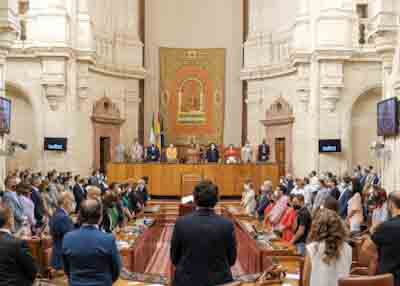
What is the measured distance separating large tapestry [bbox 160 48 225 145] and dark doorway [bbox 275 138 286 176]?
128 inches

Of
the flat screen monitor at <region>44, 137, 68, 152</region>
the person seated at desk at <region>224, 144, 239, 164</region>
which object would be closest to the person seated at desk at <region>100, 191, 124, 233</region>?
the flat screen monitor at <region>44, 137, 68, 152</region>

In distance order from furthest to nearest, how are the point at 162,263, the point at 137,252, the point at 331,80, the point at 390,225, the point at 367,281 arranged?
1. the point at 331,80
2. the point at 162,263
3. the point at 137,252
4. the point at 390,225
5. the point at 367,281

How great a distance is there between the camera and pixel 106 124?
2280cm

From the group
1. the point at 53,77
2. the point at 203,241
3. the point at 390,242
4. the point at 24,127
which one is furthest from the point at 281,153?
the point at 203,241

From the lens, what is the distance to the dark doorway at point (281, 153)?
883 inches

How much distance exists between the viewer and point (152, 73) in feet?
84.2

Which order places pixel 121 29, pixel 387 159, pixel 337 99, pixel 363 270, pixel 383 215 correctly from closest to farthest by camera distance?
pixel 363 270
pixel 383 215
pixel 387 159
pixel 337 99
pixel 121 29

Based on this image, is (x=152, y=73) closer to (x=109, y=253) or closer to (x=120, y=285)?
(x=120, y=285)

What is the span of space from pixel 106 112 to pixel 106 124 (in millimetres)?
431

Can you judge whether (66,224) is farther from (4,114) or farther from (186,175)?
(186,175)

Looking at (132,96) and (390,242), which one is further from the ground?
(132,96)

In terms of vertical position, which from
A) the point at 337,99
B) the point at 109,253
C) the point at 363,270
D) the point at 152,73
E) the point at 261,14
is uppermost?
the point at 261,14

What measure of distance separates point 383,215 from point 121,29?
17.4m

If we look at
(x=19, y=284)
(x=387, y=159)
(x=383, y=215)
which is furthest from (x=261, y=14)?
(x=19, y=284)
